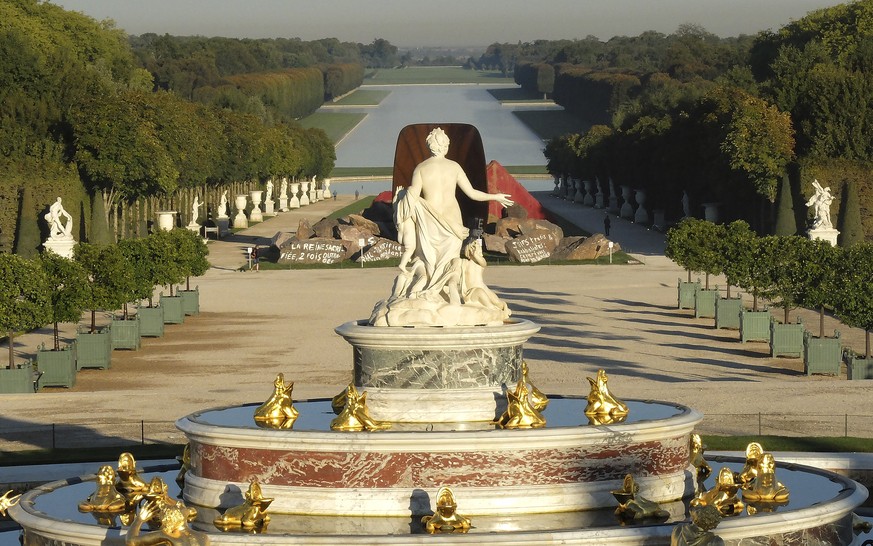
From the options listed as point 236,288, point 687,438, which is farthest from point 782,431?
point 236,288

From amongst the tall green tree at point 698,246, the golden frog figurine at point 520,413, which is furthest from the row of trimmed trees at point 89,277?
the golden frog figurine at point 520,413

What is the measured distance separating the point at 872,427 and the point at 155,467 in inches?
527

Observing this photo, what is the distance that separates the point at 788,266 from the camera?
48.5 meters

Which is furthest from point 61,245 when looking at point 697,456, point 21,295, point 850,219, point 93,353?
point 697,456

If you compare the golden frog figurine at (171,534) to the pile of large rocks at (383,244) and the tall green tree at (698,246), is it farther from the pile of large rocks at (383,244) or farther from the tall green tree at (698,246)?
the pile of large rocks at (383,244)

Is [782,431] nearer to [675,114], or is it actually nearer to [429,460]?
[429,460]

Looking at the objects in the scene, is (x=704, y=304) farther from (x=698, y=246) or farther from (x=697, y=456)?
(x=697, y=456)

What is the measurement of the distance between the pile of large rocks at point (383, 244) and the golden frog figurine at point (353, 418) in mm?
51294

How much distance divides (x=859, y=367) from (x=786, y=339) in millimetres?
4772

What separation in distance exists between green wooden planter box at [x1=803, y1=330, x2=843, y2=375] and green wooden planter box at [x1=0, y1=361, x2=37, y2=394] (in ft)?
58.4

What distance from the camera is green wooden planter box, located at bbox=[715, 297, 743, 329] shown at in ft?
173

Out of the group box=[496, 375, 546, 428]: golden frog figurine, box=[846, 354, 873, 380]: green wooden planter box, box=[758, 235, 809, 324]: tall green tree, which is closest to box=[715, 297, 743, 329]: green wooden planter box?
box=[758, 235, 809, 324]: tall green tree

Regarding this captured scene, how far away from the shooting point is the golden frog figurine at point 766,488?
24031 mm

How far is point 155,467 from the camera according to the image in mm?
27766
